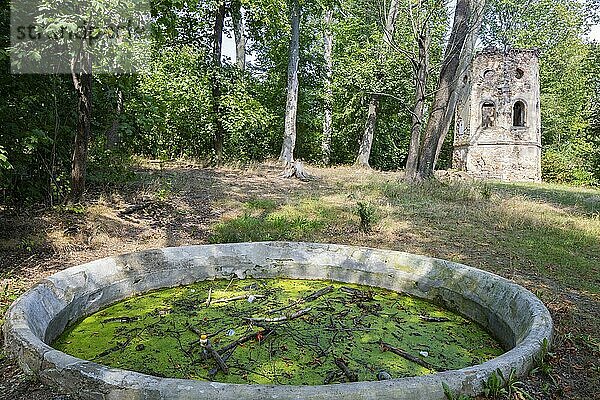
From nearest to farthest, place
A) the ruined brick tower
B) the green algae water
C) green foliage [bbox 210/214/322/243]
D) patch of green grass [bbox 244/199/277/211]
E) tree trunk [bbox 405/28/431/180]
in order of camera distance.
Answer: the green algae water → green foliage [bbox 210/214/322/243] → patch of green grass [bbox 244/199/277/211] → tree trunk [bbox 405/28/431/180] → the ruined brick tower

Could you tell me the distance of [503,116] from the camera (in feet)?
66.4

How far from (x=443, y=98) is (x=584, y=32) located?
26.1 meters

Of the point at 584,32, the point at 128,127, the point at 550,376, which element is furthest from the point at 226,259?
the point at 584,32

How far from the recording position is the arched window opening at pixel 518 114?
2055 centimetres

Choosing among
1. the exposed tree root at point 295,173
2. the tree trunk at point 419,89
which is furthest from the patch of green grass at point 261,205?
the tree trunk at point 419,89

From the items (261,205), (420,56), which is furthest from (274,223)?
(420,56)

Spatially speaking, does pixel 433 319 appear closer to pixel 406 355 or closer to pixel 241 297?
pixel 406 355

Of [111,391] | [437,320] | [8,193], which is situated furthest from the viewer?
[8,193]

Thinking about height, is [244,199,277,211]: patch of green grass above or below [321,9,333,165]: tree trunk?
below

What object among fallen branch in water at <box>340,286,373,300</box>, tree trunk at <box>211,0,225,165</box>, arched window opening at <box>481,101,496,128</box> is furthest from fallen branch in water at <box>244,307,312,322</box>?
arched window opening at <box>481,101,496,128</box>

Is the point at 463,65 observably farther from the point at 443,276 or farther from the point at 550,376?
the point at 550,376

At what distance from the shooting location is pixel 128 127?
24.7 feet

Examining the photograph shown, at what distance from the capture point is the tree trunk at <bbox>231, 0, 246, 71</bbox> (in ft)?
51.9

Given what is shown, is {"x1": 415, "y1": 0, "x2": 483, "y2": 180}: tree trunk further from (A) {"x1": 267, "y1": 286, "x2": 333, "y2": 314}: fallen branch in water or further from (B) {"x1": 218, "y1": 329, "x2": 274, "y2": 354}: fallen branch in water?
(B) {"x1": 218, "y1": 329, "x2": 274, "y2": 354}: fallen branch in water
